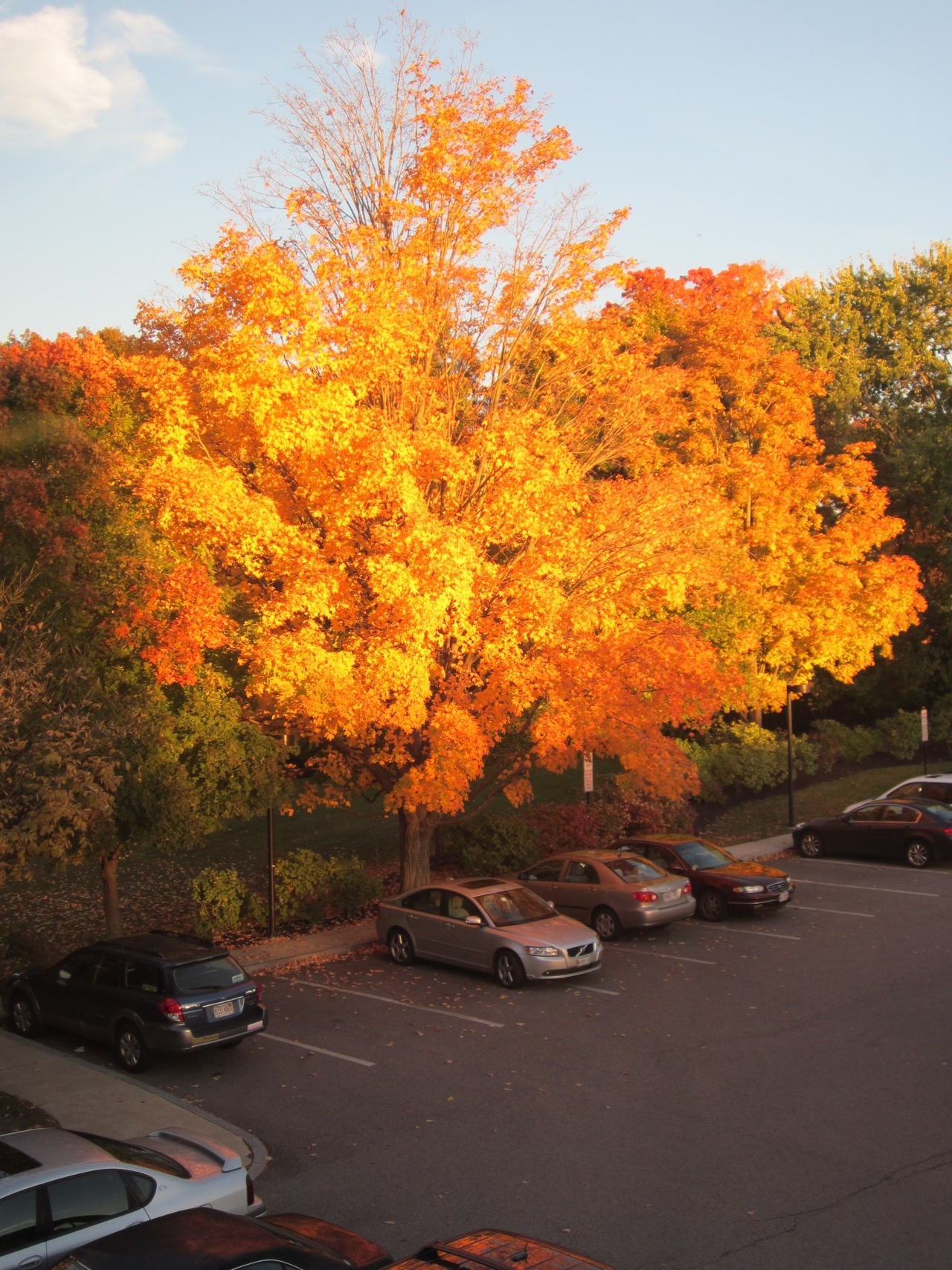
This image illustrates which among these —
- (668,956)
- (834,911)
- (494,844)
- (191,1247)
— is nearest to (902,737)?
(834,911)

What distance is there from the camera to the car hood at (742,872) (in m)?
18.3

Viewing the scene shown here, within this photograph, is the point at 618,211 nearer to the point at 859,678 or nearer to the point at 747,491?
the point at 747,491

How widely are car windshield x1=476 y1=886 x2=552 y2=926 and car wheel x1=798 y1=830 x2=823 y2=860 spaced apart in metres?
10.4

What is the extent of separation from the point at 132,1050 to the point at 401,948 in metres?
4.99

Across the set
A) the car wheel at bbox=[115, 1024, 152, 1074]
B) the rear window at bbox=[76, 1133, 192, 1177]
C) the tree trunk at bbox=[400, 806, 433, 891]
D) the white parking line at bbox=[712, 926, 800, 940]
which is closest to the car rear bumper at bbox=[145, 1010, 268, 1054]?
the car wheel at bbox=[115, 1024, 152, 1074]

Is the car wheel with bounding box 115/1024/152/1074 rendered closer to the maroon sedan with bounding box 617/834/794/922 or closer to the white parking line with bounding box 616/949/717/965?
the white parking line with bounding box 616/949/717/965

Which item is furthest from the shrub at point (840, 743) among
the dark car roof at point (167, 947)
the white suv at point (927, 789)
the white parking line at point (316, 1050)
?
the dark car roof at point (167, 947)

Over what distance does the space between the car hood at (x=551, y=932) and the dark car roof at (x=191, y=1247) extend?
9196 millimetres

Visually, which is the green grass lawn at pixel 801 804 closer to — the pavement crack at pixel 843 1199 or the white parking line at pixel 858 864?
the white parking line at pixel 858 864

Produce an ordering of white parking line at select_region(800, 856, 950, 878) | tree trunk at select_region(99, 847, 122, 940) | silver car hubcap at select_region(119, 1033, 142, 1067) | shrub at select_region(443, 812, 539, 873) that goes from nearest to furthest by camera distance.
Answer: silver car hubcap at select_region(119, 1033, 142, 1067) → tree trunk at select_region(99, 847, 122, 940) → shrub at select_region(443, 812, 539, 873) → white parking line at select_region(800, 856, 950, 878)

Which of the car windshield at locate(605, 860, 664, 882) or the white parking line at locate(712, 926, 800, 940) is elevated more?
the car windshield at locate(605, 860, 664, 882)

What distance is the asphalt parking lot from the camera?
7855 millimetres

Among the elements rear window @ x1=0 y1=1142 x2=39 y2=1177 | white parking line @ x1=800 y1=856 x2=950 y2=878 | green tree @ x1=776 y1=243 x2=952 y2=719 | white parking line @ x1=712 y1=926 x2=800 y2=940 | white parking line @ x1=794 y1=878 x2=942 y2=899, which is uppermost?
green tree @ x1=776 y1=243 x2=952 y2=719

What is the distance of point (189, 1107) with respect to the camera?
10484 mm
